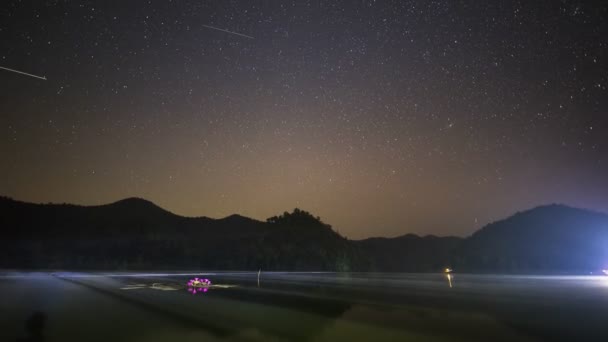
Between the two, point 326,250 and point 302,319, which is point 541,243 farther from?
point 302,319

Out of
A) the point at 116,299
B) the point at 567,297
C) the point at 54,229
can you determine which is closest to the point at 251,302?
the point at 116,299

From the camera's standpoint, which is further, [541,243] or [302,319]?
[541,243]

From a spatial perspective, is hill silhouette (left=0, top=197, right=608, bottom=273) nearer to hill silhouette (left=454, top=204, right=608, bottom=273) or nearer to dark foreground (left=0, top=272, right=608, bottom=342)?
hill silhouette (left=454, top=204, right=608, bottom=273)

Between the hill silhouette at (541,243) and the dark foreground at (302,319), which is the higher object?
the hill silhouette at (541,243)

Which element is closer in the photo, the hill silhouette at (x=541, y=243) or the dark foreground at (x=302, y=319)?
the dark foreground at (x=302, y=319)

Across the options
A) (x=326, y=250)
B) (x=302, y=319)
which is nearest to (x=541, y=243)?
(x=326, y=250)

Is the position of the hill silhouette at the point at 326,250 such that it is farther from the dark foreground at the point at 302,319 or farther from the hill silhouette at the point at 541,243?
the dark foreground at the point at 302,319

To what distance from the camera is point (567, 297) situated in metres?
21.7

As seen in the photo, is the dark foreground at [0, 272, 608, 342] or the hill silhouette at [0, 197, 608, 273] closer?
the dark foreground at [0, 272, 608, 342]

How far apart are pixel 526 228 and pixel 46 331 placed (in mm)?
96491

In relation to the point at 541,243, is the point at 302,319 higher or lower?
lower

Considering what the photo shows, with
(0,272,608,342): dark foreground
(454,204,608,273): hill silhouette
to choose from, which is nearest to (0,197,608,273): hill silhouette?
(454,204,608,273): hill silhouette

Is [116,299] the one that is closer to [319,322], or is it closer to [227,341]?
[319,322]

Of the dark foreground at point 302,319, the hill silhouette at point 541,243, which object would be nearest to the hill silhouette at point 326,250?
the hill silhouette at point 541,243
